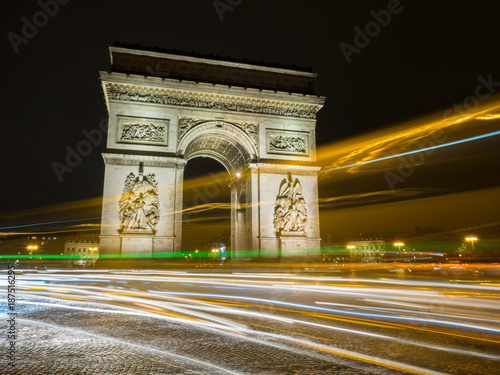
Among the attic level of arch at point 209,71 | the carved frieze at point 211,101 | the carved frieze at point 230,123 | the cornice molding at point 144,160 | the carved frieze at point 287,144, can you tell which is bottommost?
the cornice molding at point 144,160

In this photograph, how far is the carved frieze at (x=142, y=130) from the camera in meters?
20.1

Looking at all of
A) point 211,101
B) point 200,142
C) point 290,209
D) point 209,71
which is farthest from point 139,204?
point 209,71

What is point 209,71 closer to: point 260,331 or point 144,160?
point 144,160

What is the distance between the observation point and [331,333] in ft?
16.3

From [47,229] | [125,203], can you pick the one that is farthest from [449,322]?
[47,229]

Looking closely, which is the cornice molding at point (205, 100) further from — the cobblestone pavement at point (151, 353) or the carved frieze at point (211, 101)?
the cobblestone pavement at point (151, 353)

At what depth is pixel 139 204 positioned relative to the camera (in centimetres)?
1933

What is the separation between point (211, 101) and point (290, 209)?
794 cm

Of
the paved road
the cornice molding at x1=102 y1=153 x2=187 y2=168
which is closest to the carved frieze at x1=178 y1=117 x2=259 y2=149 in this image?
the cornice molding at x1=102 y1=153 x2=187 y2=168

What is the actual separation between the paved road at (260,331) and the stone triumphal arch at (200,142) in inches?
400

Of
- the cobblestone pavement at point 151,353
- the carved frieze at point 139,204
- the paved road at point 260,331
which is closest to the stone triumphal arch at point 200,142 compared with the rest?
the carved frieze at point 139,204

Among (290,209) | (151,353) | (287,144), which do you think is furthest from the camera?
(287,144)

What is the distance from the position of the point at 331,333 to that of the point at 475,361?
1.71m

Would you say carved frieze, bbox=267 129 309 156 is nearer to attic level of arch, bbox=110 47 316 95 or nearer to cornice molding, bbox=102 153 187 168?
attic level of arch, bbox=110 47 316 95
